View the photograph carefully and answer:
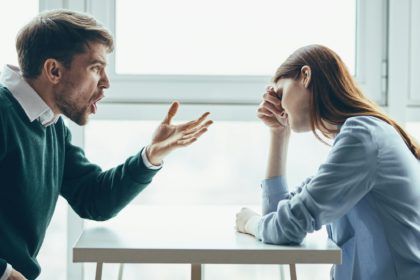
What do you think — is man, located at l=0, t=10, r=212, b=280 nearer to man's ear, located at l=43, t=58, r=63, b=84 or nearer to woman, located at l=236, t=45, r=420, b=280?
man's ear, located at l=43, t=58, r=63, b=84

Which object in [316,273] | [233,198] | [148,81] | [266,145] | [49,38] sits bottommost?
[316,273]

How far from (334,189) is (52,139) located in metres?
0.73

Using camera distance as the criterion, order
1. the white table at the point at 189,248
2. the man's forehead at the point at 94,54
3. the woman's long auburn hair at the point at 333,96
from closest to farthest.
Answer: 1. the white table at the point at 189,248
2. the woman's long auburn hair at the point at 333,96
3. the man's forehead at the point at 94,54

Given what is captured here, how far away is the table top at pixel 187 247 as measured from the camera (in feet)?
4.34

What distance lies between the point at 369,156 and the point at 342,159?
0.06 metres

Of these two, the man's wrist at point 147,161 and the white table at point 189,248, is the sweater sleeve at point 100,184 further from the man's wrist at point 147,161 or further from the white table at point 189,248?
the white table at point 189,248

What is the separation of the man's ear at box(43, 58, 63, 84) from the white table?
0.38 metres

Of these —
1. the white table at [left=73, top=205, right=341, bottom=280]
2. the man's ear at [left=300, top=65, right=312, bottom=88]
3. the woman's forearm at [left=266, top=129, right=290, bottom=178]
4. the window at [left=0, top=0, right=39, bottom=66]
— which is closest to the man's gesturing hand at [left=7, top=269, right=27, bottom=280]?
the white table at [left=73, top=205, right=341, bottom=280]

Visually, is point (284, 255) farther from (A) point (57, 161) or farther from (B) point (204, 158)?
(B) point (204, 158)

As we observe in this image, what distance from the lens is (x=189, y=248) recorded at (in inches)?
52.2

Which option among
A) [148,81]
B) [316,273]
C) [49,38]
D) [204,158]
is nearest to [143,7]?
[148,81]

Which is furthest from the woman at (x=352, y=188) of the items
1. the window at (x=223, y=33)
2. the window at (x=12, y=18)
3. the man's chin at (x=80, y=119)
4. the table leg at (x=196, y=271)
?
the window at (x=12, y=18)

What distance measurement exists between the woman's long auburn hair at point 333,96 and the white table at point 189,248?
285mm

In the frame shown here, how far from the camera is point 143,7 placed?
2275 millimetres
